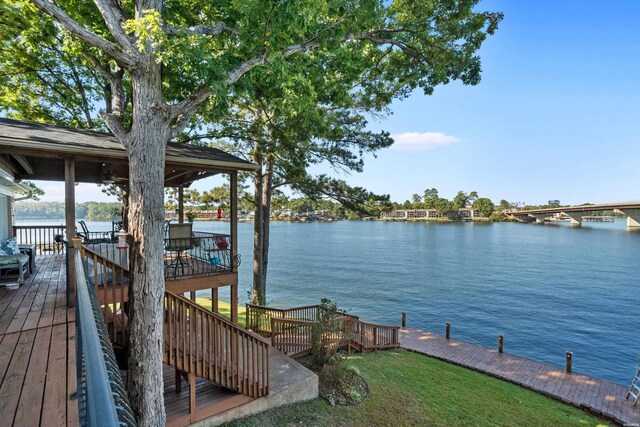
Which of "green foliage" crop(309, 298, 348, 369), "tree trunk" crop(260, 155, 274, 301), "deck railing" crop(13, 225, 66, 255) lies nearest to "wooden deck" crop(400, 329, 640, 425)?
"green foliage" crop(309, 298, 348, 369)

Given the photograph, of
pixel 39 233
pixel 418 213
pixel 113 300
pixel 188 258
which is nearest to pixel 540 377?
pixel 188 258

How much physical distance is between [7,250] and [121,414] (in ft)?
26.0

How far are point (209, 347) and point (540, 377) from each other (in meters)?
12.1

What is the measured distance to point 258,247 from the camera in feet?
49.0

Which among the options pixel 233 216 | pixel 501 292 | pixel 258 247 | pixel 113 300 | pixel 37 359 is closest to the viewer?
pixel 37 359

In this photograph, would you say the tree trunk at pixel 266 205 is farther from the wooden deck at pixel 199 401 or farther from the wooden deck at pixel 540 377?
the wooden deck at pixel 199 401

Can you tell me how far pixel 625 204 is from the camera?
53.4 metres

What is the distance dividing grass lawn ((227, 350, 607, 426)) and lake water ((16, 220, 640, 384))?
7.76m

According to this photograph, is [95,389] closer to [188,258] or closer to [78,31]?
[78,31]

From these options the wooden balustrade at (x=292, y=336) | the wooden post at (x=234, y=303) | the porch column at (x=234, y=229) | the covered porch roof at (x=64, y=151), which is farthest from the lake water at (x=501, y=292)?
the covered porch roof at (x=64, y=151)

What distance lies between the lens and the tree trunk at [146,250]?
4.37 metres

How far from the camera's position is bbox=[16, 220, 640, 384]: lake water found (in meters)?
16.8

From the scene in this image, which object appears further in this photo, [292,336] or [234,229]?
[292,336]

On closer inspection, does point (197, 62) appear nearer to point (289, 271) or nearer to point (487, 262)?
point (289, 271)
